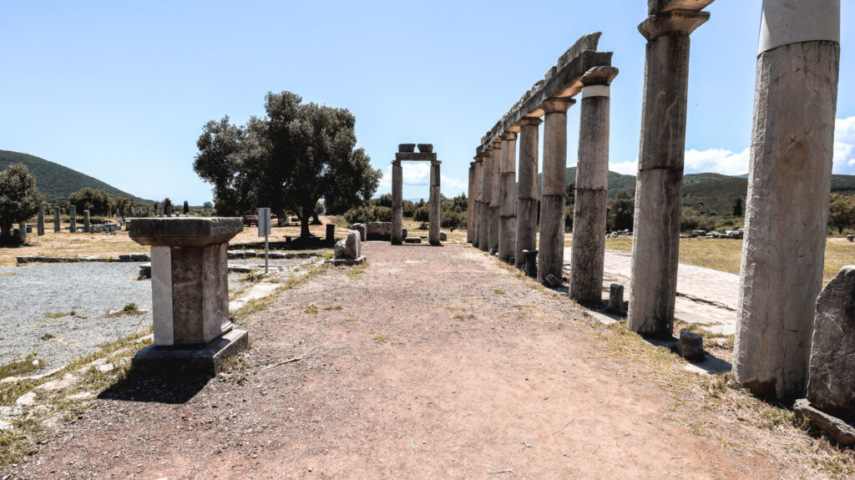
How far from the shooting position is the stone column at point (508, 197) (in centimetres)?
1425

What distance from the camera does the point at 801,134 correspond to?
363 centimetres

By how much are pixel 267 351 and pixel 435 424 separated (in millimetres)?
2546

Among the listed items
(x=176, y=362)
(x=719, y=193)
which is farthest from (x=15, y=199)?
(x=719, y=193)

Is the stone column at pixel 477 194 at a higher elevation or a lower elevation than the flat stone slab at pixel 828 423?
higher

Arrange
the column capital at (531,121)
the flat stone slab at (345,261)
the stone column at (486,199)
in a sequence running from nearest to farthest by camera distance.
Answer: the column capital at (531,121) → the flat stone slab at (345,261) → the stone column at (486,199)

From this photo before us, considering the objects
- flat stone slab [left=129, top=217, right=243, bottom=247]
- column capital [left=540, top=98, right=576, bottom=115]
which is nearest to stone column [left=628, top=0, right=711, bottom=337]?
column capital [left=540, top=98, right=576, bottom=115]

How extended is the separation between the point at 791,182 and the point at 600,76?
4699mm

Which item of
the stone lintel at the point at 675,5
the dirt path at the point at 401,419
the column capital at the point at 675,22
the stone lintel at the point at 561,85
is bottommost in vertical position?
the dirt path at the point at 401,419

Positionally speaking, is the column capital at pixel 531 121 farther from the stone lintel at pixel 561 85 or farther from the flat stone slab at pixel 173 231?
the flat stone slab at pixel 173 231

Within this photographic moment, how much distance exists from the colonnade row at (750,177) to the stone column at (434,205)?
38.4ft

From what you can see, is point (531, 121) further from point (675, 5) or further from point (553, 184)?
point (675, 5)

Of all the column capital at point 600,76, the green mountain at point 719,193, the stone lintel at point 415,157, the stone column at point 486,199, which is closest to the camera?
the column capital at point 600,76

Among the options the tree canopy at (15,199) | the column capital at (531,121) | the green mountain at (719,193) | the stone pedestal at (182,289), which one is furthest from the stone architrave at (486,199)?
the green mountain at (719,193)

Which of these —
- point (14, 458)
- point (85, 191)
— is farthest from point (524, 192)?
point (85, 191)
